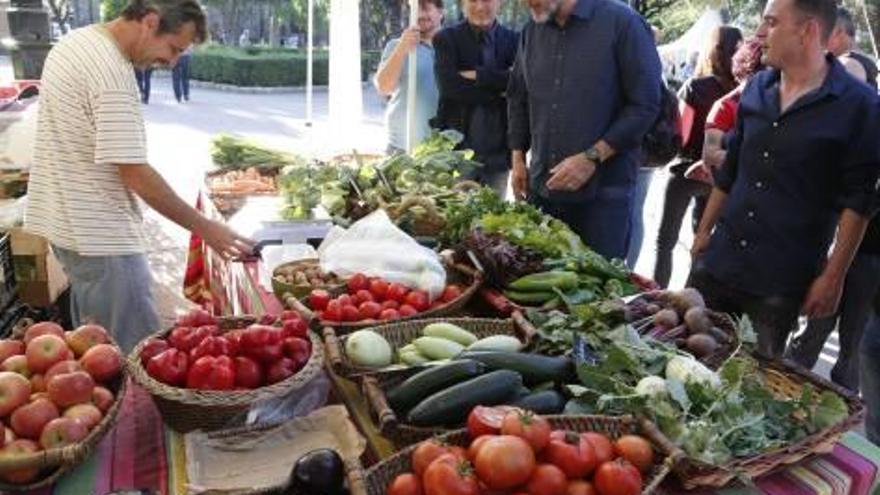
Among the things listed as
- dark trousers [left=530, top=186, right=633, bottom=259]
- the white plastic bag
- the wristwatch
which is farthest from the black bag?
the white plastic bag

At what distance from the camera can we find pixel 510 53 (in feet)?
16.3

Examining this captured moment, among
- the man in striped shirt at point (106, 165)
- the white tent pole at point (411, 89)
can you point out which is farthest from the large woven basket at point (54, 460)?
the white tent pole at point (411, 89)

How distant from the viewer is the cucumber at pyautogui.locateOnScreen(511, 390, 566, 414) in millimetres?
1711

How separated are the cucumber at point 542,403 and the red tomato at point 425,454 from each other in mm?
330

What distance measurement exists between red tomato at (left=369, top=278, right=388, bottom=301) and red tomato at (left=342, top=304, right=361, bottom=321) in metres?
A: 0.17

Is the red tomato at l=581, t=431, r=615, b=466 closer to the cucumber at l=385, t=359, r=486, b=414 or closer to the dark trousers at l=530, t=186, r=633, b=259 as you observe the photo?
the cucumber at l=385, t=359, r=486, b=414

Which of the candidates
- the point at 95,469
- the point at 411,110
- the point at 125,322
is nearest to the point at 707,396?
the point at 95,469

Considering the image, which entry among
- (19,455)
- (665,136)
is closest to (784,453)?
(19,455)

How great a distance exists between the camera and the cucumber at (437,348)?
1.95 metres

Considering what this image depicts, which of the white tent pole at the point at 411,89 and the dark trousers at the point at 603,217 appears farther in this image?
the white tent pole at the point at 411,89

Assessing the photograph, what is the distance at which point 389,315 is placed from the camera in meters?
2.32

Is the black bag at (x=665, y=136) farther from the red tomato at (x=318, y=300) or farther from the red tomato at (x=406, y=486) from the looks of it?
the red tomato at (x=406, y=486)

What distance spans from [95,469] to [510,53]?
3.98 meters

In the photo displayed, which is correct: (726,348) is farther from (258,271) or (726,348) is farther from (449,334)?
(258,271)
